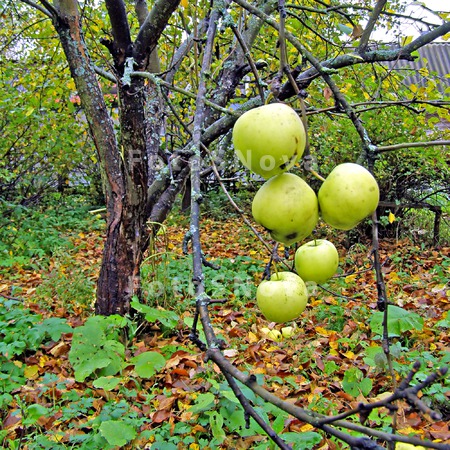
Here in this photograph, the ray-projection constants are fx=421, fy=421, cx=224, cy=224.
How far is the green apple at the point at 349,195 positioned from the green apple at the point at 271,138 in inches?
3.2

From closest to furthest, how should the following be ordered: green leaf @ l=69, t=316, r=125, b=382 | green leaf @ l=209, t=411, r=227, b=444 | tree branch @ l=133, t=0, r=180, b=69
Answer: green leaf @ l=209, t=411, r=227, b=444 → green leaf @ l=69, t=316, r=125, b=382 → tree branch @ l=133, t=0, r=180, b=69

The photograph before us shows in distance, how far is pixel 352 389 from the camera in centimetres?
225

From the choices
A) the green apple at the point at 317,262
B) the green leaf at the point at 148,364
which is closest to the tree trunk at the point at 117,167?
the green leaf at the point at 148,364

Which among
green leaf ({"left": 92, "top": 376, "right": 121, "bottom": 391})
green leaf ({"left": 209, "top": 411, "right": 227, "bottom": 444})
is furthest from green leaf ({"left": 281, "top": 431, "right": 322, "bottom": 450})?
green leaf ({"left": 92, "top": 376, "right": 121, "bottom": 391})

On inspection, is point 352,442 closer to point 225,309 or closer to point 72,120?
point 225,309

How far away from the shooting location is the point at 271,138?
661mm

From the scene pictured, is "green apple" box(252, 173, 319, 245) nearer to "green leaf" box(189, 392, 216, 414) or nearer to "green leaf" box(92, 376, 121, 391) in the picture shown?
"green leaf" box(189, 392, 216, 414)

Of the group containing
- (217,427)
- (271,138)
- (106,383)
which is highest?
(271,138)

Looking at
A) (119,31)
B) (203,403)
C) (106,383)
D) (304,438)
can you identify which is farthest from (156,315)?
(119,31)

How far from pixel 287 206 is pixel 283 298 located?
0.64 ft

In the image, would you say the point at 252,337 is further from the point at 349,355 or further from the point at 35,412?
the point at 35,412

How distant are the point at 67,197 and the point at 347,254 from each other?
562 cm

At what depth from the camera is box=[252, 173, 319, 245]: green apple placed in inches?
27.6

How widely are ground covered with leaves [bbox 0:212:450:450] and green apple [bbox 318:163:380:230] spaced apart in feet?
1.36
